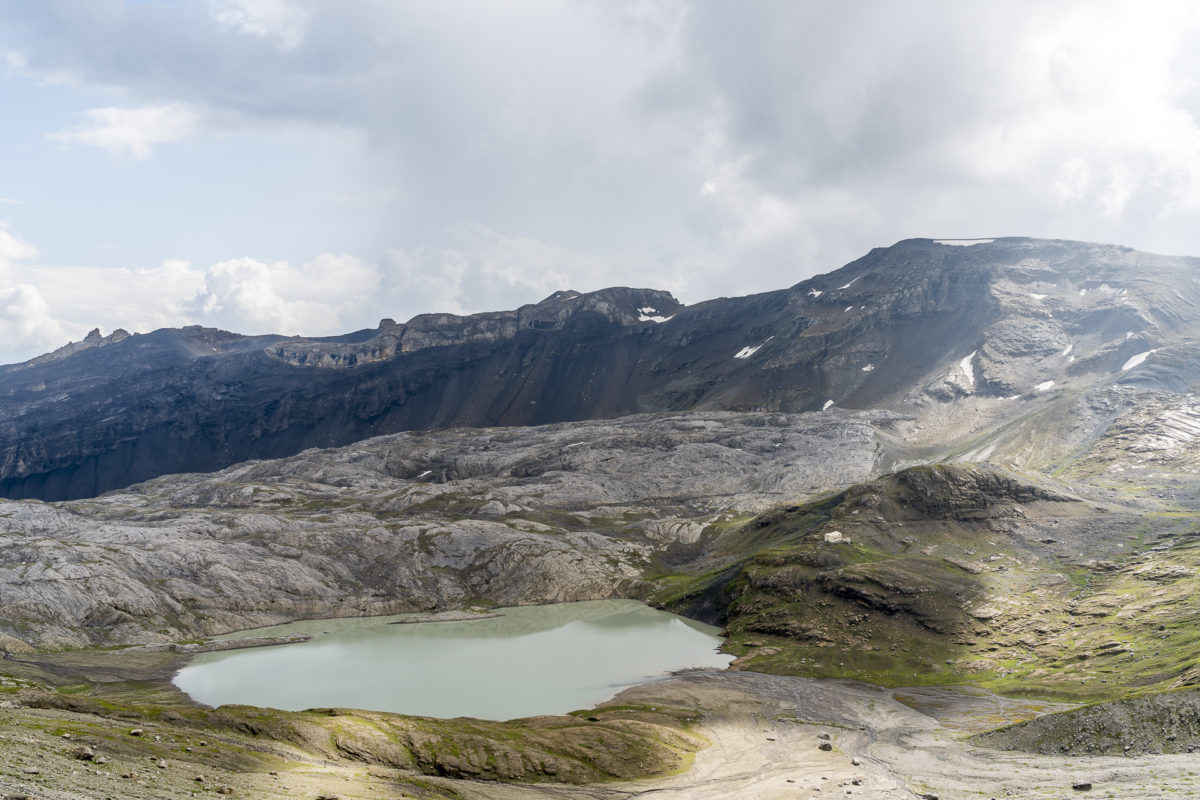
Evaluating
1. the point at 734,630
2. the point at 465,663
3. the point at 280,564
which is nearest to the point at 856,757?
the point at 734,630

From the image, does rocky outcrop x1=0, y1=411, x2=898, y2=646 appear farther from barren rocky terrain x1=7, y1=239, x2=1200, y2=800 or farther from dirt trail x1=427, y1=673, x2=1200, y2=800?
dirt trail x1=427, y1=673, x2=1200, y2=800

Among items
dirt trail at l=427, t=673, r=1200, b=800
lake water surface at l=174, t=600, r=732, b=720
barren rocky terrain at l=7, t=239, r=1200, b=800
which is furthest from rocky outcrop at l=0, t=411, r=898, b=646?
dirt trail at l=427, t=673, r=1200, b=800

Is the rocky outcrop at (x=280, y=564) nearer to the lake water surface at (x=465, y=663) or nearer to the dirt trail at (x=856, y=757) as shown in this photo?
the lake water surface at (x=465, y=663)

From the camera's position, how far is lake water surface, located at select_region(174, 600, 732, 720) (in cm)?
8494

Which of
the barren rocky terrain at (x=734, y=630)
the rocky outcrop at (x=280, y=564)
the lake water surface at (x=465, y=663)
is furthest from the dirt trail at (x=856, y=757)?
the rocky outcrop at (x=280, y=564)

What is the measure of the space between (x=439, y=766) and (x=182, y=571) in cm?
11194

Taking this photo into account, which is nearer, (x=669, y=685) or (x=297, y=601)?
(x=669, y=685)

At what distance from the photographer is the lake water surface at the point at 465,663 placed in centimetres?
8494

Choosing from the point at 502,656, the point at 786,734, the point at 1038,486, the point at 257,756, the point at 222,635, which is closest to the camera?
the point at 257,756

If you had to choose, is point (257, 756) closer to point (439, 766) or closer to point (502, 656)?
point (439, 766)

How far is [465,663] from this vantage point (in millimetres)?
104188

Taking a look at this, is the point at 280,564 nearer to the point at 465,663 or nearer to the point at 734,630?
the point at 465,663

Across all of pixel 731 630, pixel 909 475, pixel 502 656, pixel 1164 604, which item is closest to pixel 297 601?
pixel 502 656

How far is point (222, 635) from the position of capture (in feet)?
423
